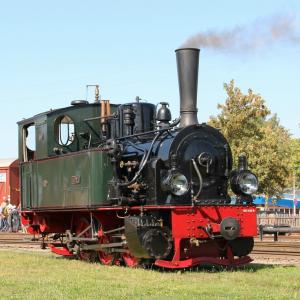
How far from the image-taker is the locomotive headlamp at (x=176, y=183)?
1044 centimetres

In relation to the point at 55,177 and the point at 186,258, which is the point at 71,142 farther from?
the point at 186,258

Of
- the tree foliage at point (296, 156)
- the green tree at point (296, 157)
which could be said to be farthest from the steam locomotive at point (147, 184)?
the tree foliage at point (296, 156)

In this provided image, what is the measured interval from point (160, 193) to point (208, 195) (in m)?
0.94

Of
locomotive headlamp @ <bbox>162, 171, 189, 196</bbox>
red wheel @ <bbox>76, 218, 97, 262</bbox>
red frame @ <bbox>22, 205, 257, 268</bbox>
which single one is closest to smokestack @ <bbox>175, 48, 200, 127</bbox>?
locomotive headlamp @ <bbox>162, 171, 189, 196</bbox>

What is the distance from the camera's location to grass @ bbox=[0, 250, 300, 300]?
7.73 meters

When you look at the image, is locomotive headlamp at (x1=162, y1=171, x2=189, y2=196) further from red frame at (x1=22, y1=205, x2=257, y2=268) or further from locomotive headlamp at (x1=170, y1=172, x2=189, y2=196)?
red frame at (x1=22, y1=205, x2=257, y2=268)

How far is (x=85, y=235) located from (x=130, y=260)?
63.1 inches

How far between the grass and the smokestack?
2.77 metres

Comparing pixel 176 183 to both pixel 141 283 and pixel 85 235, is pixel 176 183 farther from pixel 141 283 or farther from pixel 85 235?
pixel 85 235

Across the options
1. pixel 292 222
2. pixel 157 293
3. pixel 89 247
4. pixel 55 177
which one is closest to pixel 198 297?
pixel 157 293

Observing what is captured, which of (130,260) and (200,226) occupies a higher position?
(200,226)

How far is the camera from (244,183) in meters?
11.2

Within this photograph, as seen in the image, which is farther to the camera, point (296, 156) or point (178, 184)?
point (296, 156)

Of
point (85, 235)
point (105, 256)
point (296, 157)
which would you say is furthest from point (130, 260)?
point (296, 157)
